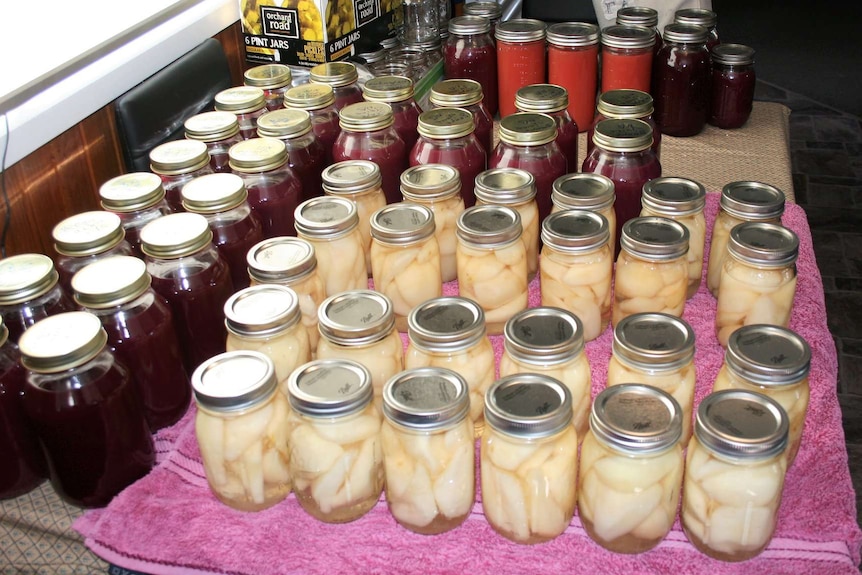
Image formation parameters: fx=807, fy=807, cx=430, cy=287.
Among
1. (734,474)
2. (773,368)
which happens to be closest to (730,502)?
(734,474)

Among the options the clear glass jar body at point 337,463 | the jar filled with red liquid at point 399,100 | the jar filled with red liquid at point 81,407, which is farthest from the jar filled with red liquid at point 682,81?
the jar filled with red liquid at point 81,407

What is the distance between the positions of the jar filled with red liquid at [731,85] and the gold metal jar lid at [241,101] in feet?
3.23

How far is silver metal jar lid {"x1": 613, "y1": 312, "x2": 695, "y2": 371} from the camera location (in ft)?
2.81

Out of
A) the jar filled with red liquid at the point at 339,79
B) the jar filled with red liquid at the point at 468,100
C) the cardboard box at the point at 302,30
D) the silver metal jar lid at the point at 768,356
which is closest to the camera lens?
the silver metal jar lid at the point at 768,356

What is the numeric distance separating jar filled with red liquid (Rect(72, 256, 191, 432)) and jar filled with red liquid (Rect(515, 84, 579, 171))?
697 mm

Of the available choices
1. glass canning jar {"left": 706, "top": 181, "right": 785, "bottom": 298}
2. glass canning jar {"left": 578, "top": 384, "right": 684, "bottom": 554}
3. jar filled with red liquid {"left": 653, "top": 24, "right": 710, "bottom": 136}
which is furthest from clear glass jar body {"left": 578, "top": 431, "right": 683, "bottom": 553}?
jar filled with red liquid {"left": 653, "top": 24, "right": 710, "bottom": 136}

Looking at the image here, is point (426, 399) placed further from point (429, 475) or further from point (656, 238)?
point (656, 238)

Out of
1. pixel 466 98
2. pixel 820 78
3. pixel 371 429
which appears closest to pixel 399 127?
pixel 466 98

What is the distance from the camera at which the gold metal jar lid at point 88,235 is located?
1.00 m

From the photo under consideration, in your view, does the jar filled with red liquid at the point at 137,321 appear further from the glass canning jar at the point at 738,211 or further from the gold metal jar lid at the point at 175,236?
the glass canning jar at the point at 738,211

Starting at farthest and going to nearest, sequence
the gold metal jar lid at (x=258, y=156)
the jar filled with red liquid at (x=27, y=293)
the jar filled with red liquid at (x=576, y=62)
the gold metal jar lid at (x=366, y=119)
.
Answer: the jar filled with red liquid at (x=576, y=62)
the gold metal jar lid at (x=366, y=119)
the gold metal jar lid at (x=258, y=156)
the jar filled with red liquid at (x=27, y=293)

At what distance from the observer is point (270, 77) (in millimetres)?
1527

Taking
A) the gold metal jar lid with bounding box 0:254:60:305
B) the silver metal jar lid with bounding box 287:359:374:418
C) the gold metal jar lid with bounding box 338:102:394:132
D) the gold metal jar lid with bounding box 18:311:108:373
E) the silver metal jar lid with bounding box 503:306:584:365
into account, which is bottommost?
the silver metal jar lid with bounding box 503:306:584:365

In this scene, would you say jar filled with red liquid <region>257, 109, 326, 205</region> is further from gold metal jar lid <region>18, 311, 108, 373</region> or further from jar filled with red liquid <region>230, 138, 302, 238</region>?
gold metal jar lid <region>18, 311, 108, 373</region>
